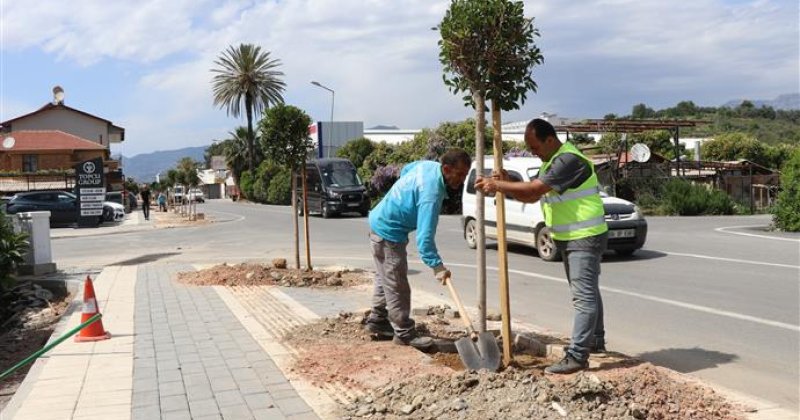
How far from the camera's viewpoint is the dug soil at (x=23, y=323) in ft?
25.9

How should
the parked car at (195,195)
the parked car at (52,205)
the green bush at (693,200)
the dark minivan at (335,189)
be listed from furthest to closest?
the parked car at (195,195), the parked car at (52,205), the dark minivan at (335,189), the green bush at (693,200)

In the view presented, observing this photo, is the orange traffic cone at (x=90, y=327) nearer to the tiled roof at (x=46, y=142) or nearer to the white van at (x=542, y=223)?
the white van at (x=542, y=223)

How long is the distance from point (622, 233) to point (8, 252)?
34.0ft

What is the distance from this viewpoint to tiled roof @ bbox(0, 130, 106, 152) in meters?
52.6

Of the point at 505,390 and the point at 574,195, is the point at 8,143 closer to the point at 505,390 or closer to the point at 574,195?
the point at 574,195

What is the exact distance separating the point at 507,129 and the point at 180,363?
51.3m

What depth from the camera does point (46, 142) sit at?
177ft

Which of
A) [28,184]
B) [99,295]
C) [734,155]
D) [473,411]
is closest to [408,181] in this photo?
[473,411]

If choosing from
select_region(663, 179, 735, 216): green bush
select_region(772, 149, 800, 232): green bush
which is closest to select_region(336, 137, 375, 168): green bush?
select_region(663, 179, 735, 216): green bush

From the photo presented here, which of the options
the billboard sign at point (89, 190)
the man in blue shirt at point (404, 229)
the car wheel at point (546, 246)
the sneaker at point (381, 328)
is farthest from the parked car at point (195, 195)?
the man in blue shirt at point (404, 229)

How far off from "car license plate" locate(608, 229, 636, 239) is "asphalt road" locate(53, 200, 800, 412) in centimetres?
45

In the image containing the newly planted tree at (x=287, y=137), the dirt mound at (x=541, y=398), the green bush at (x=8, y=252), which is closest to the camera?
the dirt mound at (x=541, y=398)

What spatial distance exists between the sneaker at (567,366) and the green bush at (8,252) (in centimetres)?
934

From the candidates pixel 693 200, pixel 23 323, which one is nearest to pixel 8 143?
pixel 693 200
